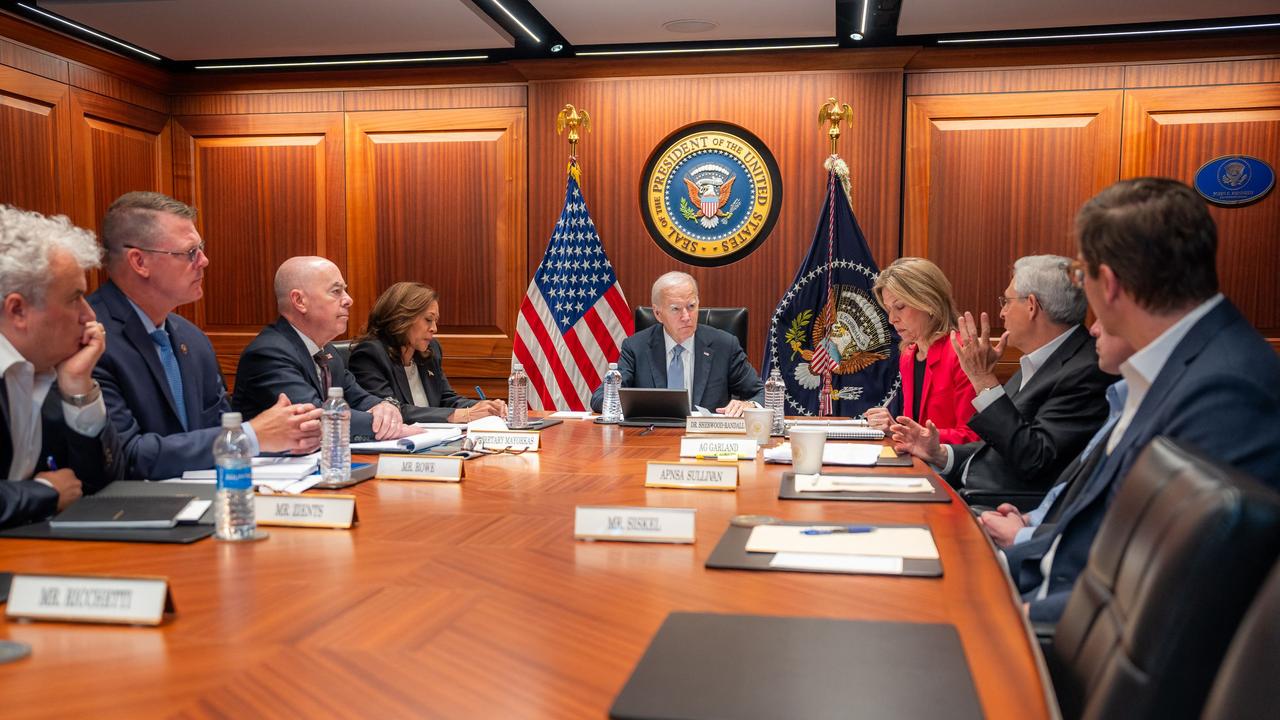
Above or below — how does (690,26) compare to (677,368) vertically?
above

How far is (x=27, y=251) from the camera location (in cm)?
193

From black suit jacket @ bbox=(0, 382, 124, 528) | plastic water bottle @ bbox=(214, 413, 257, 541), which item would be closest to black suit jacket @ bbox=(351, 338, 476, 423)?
black suit jacket @ bbox=(0, 382, 124, 528)

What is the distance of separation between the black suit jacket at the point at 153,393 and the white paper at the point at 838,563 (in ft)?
4.85

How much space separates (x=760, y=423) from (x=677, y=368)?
1602 millimetres

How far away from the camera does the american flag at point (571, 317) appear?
18.1 ft

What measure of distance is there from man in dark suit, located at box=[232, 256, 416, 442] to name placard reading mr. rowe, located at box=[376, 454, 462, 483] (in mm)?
630

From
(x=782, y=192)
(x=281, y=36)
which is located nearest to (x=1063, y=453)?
(x=782, y=192)

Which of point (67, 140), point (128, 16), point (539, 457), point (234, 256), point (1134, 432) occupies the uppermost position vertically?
point (128, 16)

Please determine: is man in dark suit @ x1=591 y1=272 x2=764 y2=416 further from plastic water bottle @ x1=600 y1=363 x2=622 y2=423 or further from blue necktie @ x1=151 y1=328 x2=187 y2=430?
blue necktie @ x1=151 y1=328 x2=187 y2=430

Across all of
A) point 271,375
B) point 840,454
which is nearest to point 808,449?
point 840,454

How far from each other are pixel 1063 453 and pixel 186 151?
5.64m

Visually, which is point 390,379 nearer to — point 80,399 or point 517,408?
point 517,408

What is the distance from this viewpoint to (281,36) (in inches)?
214

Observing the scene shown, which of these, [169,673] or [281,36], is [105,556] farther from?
[281,36]
